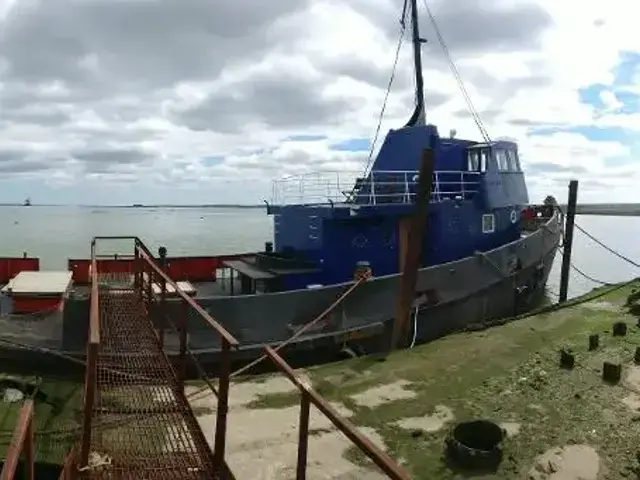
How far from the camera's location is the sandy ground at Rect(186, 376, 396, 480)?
18.2ft

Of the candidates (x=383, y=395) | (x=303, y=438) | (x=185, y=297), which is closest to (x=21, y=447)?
(x=303, y=438)

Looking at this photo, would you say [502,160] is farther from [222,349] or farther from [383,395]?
[222,349]

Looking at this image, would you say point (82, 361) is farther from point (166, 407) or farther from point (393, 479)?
point (393, 479)

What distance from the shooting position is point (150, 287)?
7883 mm

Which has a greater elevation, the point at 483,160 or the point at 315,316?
the point at 483,160

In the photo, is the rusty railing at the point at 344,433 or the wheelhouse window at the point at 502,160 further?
the wheelhouse window at the point at 502,160

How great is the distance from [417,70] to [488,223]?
13.5 feet

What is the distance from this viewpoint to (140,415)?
5352mm

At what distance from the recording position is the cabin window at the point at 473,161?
13.6 m

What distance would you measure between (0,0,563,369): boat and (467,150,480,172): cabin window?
32 mm

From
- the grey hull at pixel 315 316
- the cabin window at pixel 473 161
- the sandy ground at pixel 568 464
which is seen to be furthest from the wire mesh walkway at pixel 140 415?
the cabin window at pixel 473 161

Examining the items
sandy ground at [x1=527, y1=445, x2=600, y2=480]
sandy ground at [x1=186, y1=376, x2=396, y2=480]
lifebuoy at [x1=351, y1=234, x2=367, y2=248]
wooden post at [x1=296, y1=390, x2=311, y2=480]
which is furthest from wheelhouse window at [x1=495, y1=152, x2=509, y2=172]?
wooden post at [x1=296, y1=390, x2=311, y2=480]

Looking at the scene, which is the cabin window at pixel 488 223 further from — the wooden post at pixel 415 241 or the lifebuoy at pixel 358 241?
the wooden post at pixel 415 241

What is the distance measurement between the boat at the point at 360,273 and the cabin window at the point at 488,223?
56 mm
